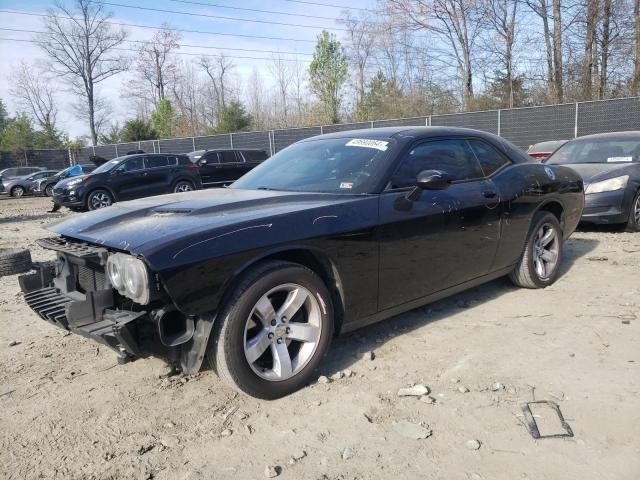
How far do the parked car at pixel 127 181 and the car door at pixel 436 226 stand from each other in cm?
1156

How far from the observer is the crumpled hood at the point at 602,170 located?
727 cm

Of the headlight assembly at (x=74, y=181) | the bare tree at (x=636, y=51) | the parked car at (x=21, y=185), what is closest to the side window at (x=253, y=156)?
the headlight assembly at (x=74, y=181)

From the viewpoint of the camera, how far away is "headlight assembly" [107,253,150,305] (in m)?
2.41

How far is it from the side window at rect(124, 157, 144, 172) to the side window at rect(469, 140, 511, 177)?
1181 centimetres

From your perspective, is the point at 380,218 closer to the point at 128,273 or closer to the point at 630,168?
the point at 128,273

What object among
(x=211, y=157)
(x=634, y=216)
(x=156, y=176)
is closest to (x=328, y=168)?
(x=634, y=216)

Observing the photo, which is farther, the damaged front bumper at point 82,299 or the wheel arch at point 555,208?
the wheel arch at point 555,208

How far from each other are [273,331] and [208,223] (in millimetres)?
715

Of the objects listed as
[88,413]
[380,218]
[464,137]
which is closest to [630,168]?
[464,137]

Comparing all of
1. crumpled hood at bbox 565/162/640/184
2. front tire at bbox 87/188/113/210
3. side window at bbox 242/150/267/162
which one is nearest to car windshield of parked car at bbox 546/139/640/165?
crumpled hood at bbox 565/162/640/184

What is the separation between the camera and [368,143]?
369 cm

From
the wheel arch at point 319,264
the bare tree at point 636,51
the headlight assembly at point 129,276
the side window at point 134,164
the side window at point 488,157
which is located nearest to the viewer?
the headlight assembly at point 129,276

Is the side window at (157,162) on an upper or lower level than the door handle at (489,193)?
upper

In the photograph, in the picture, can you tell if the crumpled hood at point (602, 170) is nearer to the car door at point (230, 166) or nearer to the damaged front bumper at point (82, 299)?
the damaged front bumper at point (82, 299)
